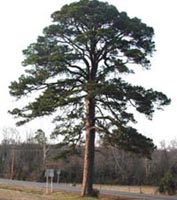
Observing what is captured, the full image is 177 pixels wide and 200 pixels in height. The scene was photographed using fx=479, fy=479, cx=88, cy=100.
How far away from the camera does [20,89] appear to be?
117 feet

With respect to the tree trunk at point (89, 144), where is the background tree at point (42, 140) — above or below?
above

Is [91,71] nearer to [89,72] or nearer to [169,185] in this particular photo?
[89,72]

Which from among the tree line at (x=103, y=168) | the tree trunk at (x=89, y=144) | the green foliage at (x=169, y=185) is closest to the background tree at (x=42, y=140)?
the tree line at (x=103, y=168)

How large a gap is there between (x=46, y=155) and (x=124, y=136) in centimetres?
5067

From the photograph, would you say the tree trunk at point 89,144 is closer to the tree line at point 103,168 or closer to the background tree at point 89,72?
the background tree at point 89,72

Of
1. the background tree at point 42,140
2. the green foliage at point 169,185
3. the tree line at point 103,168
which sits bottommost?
the green foliage at point 169,185

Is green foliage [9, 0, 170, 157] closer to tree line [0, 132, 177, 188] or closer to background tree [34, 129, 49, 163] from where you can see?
tree line [0, 132, 177, 188]

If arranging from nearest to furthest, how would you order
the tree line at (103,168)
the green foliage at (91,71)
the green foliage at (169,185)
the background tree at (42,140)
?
the green foliage at (91,71) → the green foliage at (169,185) → the tree line at (103,168) → the background tree at (42,140)

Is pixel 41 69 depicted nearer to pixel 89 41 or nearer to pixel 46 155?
pixel 89 41

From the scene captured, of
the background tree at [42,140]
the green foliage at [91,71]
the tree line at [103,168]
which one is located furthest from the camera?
the background tree at [42,140]

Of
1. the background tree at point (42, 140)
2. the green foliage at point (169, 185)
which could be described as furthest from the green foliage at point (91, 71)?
the background tree at point (42, 140)

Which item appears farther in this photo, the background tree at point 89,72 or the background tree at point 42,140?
the background tree at point 42,140

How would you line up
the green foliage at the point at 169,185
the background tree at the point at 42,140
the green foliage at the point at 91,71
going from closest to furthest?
the green foliage at the point at 91,71
the green foliage at the point at 169,185
the background tree at the point at 42,140

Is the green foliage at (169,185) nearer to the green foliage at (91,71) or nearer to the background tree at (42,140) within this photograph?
the green foliage at (91,71)
